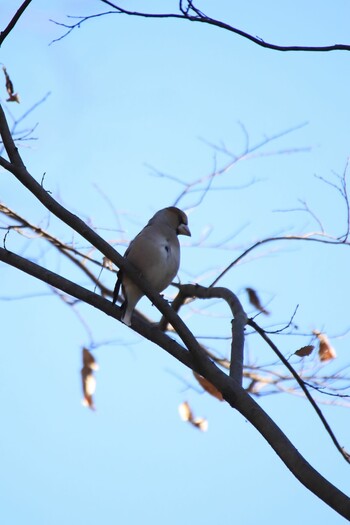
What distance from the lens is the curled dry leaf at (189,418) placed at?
5.39 m

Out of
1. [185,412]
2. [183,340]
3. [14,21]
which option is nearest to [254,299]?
[185,412]

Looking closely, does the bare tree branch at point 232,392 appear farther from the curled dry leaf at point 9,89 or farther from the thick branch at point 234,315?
the curled dry leaf at point 9,89

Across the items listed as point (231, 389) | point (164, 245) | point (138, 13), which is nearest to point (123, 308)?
point (164, 245)

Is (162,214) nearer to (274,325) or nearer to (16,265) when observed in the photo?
(274,325)

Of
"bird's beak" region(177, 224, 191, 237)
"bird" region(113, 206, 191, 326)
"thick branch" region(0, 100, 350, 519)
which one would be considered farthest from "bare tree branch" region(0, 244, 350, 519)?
"bird's beak" region(177, 224, 191, 237)

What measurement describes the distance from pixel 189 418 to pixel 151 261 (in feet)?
5.87

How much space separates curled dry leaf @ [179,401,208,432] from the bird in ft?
4.89

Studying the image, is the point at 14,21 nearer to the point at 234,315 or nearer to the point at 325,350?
the point at 234,315

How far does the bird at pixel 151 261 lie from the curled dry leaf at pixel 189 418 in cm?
149

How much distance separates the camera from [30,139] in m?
4.57

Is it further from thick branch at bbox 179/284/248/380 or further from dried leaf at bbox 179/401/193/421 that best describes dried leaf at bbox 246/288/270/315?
dried leaf at bbox 179/401/193/421

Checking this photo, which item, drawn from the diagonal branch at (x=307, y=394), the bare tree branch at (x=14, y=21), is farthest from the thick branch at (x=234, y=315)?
the bare tree branch at (x=14, y=21)

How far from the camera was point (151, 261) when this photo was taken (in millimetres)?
4129

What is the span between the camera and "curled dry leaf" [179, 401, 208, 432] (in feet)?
17.7
